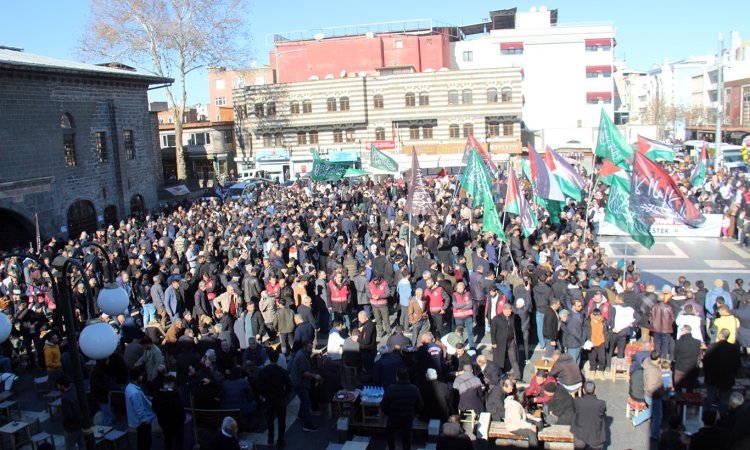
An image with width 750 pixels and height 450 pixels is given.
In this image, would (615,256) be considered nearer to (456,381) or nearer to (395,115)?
(456,381)

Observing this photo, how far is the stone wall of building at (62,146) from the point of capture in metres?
25.0

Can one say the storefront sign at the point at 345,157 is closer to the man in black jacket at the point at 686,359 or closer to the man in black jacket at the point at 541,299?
the man in black jacket at the point at 541,299

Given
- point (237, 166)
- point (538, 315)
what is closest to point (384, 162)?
point (538, 315)

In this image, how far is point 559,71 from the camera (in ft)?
182

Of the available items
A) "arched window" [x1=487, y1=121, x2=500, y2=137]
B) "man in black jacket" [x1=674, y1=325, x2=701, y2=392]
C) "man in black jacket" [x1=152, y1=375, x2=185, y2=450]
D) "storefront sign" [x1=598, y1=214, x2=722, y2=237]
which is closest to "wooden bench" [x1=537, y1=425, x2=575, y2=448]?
"man in black jacket" [x1=674, y1=325, x2=701, y2=392]

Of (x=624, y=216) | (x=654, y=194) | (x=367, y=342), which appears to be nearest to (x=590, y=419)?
(x=367, y=342)

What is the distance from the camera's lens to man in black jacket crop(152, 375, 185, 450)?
371 inches

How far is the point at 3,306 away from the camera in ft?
49.8

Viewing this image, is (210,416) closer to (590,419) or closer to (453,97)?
(590,419)

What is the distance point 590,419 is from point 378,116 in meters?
40.4

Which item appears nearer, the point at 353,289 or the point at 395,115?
the point at 353,289

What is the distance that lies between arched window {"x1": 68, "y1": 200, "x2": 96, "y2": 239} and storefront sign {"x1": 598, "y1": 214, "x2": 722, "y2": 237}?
21.8 metres

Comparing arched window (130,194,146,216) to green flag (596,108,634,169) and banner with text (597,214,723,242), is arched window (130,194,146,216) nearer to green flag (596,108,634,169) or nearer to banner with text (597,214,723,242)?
banner with text (597,214,723,242)

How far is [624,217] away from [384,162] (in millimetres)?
12713
